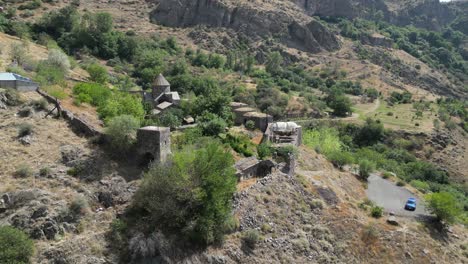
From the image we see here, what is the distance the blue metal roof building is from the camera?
30.4 meters

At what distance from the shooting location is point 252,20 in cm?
10931

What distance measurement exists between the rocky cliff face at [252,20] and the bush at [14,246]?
8652 centimetres

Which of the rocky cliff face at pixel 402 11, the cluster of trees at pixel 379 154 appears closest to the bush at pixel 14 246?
the cluster of trees at pixel 379 154

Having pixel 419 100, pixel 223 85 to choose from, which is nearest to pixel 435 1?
pixel 419 100

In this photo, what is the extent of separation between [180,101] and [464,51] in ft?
494

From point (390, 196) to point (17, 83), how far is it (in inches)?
1105

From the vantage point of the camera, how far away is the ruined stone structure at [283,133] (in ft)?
131

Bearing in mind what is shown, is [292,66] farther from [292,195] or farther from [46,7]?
[292,195]

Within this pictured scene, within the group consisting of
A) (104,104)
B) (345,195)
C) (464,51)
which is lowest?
(464,51)

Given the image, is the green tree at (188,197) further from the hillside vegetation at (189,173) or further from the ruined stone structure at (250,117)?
the ruined stone structure at (250,117)

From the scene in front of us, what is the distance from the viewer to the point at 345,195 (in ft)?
112

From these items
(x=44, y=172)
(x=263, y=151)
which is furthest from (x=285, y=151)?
(x=44, y=172)

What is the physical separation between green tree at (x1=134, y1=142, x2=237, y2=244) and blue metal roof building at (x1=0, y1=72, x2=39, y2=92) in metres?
12.4

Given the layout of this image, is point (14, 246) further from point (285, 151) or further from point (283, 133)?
point (283, 133)
